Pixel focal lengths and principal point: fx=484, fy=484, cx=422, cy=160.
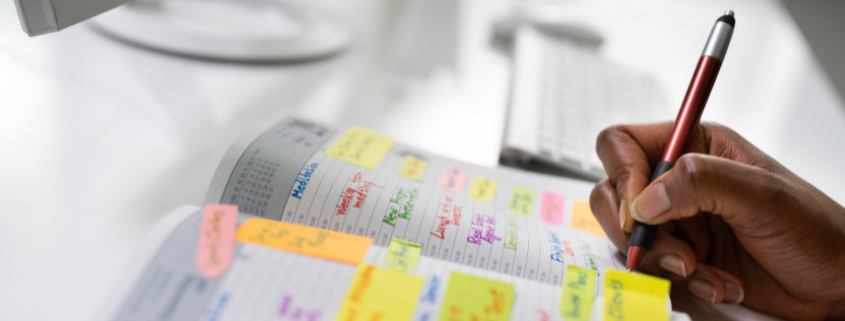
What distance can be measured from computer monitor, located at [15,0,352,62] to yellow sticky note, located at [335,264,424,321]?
43 cm

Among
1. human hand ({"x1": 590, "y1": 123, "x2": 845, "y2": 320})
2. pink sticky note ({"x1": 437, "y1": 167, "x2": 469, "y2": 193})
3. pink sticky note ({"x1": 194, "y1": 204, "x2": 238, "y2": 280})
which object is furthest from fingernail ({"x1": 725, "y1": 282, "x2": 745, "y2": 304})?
pink sticky note ({"x1": 194, "y1": 204, "x2": 238, "y2": 280})

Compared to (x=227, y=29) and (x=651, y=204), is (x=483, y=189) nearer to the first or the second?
(x=651, y=204)

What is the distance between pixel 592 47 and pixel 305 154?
718 mm

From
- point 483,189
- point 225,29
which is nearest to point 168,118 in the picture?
A: point 225,29

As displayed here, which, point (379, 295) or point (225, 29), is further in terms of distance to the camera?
point (225, 29)

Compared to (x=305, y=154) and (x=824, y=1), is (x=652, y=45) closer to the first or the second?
(x=824, y=1)

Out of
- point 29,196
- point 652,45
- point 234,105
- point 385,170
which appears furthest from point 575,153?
point 652,45

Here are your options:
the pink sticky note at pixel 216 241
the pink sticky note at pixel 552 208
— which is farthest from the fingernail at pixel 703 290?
the pink sticky note at pixel 216 241

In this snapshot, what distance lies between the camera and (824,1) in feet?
4.04

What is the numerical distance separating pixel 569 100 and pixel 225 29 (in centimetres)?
46

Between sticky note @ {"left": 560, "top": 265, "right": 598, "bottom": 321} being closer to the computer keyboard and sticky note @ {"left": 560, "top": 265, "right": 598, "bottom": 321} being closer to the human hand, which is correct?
the human hand

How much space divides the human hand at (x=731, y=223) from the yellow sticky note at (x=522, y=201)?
0.17 feet

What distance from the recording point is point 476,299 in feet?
→ 0.88

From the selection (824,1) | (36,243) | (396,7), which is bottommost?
(36,243)
